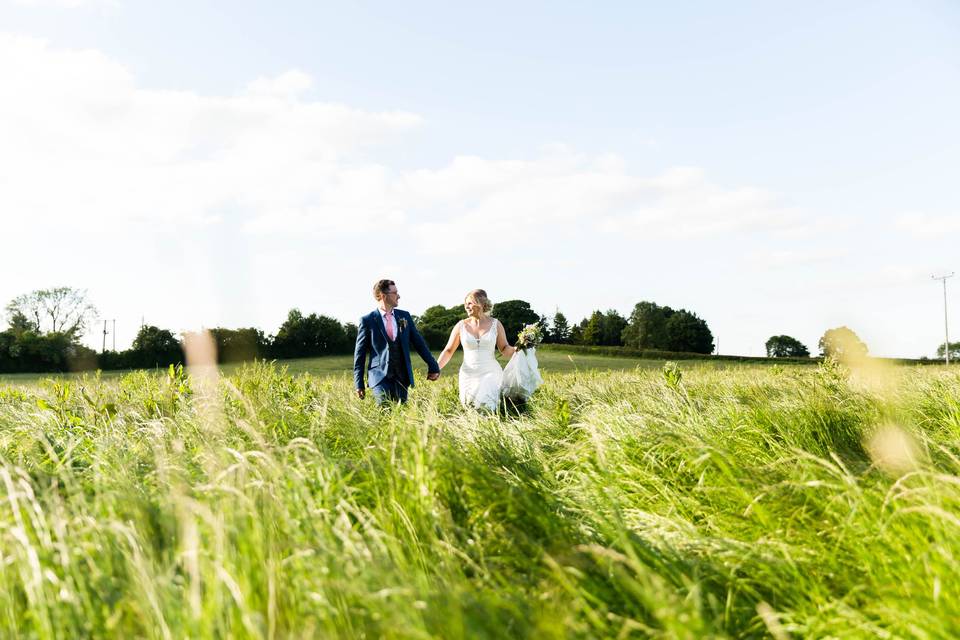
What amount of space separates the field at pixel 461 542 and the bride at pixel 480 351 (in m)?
3.67

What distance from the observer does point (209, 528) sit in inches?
96.7

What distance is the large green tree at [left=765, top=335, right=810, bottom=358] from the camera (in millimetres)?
A: 88125

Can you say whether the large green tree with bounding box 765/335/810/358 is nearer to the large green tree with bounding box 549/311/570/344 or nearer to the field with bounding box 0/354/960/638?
the large green tree with bounding box 549/311/570/344

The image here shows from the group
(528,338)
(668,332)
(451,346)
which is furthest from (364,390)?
(668,332)


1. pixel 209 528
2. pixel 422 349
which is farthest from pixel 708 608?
pixel 422 349

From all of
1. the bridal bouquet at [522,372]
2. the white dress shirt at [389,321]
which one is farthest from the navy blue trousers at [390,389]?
the bridal bouquet at [522,372]

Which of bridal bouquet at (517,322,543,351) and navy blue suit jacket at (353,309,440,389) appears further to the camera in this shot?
bridal bouquet at (517,322,543,351)

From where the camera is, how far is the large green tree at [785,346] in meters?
88.1

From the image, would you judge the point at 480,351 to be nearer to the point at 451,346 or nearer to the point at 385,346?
the point at 451,346

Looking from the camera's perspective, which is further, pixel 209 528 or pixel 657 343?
pixel 657 343

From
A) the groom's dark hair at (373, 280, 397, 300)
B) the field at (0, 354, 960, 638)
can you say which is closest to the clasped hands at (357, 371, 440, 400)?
the groom's dark hair at (373, 280, 397, 300)

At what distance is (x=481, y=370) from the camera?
8664 millimetres

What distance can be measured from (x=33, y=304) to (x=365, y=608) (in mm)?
75122

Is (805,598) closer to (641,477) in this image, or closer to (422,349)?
(641,477)
